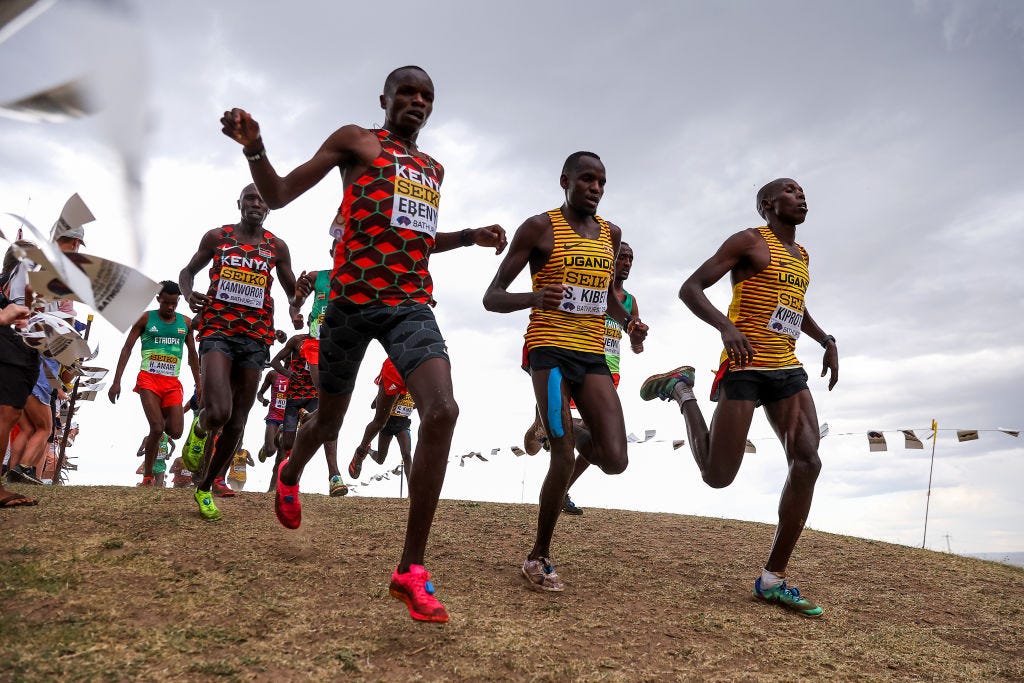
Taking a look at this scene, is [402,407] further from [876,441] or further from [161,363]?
[876,441]

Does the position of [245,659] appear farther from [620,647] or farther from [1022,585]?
[1022,585]

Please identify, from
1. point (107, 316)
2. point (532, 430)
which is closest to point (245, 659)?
point (107, 316)

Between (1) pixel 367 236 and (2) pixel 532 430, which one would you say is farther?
(2) pixel 532 430

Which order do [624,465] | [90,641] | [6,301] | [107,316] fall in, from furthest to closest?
[6,301], [624,465], [90,641], [107,316]

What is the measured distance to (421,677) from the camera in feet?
10.6

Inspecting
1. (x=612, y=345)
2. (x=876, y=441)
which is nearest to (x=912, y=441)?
(x=876, y=441)

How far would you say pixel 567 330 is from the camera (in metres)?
4.98

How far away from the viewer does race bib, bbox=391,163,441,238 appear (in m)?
3.90

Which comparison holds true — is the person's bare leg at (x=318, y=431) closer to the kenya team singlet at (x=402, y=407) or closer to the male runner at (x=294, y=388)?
the kenya team singlet at (x=402, y=407)

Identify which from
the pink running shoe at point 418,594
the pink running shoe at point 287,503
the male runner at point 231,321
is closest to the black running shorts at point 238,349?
the male runner at point 231,321

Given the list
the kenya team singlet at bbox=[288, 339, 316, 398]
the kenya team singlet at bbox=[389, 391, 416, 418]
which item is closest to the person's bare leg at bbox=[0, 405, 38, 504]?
the kenya team singlet at bbox=[389, 391, 416, 418]

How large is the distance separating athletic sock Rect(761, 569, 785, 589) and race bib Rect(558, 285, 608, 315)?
81.8 inches

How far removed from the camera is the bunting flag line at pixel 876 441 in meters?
12.0

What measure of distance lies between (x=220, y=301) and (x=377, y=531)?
7.70 feet
